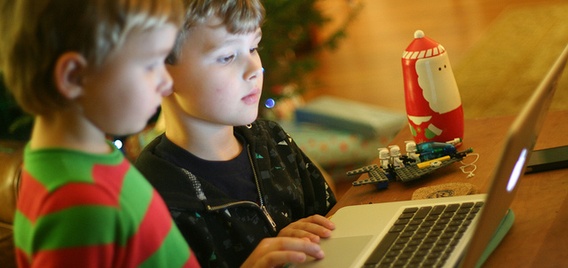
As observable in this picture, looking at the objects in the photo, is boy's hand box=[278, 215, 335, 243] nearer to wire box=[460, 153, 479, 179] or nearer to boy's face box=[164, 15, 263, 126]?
boy's face box=[164, 15, 263, 126]

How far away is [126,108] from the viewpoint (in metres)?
0.92

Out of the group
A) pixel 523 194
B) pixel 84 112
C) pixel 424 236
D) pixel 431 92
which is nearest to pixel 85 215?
pixel 84 112

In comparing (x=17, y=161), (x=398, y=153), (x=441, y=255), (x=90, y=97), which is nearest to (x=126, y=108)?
(x=90, y=97)

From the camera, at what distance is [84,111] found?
93 cm

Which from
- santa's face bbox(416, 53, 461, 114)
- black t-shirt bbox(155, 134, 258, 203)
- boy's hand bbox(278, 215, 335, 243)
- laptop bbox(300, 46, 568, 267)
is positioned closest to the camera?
laptop bbox(300, 46, 568, 267)

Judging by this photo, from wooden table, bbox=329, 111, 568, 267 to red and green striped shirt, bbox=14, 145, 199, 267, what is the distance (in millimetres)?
474

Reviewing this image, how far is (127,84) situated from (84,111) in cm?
6

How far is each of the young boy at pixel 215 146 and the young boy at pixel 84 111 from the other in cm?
43

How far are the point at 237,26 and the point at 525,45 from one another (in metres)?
1.08

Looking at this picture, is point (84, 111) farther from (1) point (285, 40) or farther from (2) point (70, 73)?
(1) point (285, 40)

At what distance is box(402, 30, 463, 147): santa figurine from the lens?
1638 millimetres

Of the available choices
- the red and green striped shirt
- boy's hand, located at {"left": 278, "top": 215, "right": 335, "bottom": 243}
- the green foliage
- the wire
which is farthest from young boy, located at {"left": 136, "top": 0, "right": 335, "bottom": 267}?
the green foliage

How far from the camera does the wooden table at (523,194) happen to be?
1177mm

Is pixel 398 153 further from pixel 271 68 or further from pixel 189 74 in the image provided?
pixel 271 68
